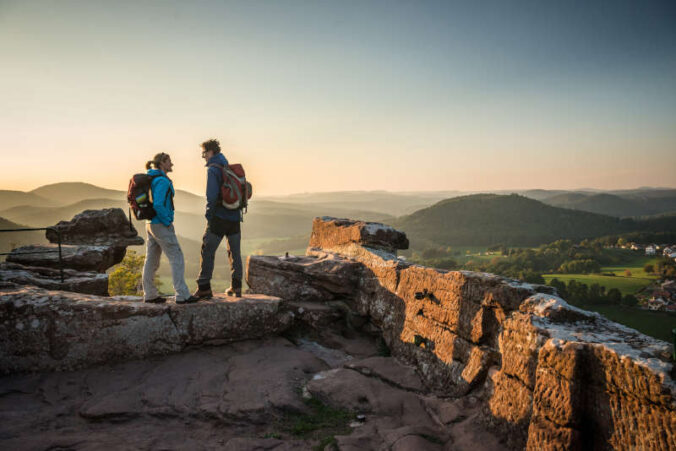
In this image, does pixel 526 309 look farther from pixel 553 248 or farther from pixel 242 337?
pixel 553 248

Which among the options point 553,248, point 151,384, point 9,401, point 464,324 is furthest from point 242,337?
point 553,248

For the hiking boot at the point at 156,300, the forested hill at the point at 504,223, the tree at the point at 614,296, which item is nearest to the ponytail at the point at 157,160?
the hiking boot at the point at 156,300

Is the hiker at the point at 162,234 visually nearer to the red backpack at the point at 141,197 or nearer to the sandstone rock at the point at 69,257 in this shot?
the red backpack at the point at 141,197

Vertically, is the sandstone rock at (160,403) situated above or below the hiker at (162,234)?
below

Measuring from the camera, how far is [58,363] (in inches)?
204

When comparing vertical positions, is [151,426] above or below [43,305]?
below

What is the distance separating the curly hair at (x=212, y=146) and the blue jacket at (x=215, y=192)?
15cm

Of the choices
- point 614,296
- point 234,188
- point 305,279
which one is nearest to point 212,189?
point 234,188

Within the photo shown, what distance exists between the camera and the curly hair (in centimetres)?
675

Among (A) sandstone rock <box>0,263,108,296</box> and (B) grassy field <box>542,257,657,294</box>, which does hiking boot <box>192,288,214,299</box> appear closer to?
(A) sandstone rock <box>0,263,108,296</box>

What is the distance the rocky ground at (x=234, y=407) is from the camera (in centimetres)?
383

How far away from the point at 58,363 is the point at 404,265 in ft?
19.4

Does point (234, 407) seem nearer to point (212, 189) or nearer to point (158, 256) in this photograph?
point (158, 256)

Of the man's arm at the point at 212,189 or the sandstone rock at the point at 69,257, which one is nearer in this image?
the man's arm at the point at 212,189
